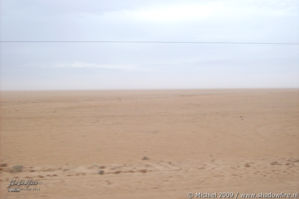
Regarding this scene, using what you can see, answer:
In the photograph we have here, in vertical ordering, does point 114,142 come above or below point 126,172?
above

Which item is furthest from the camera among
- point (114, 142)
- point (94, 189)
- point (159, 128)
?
point (159, 128)

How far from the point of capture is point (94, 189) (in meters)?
4.50

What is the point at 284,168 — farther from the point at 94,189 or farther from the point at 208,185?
the point at 94,189

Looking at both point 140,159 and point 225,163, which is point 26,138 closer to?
point 140,159

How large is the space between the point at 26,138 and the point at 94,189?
5.84 metres

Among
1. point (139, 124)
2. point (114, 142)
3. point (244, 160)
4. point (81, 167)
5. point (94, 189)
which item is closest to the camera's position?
point (94, 189)

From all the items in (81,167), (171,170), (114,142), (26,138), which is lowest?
(171,170)

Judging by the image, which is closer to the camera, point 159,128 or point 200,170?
point 200,170

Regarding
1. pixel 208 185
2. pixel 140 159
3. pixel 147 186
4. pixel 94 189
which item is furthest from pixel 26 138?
pixel 208 185

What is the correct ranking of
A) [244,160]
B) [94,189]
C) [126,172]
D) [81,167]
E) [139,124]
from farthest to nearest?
[139,124] < [244,160] < [81,167] < [126,172] < [94,189]

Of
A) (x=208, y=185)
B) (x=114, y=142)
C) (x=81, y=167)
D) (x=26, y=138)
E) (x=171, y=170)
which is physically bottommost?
(x=208, y=185)

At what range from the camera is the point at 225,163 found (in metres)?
6.11

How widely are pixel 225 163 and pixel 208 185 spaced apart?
1.60 m

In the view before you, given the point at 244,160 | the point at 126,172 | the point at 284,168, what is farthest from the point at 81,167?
the point at 284,168
